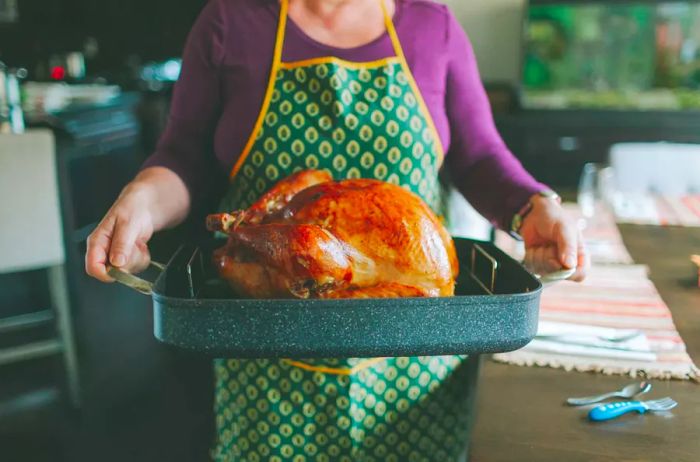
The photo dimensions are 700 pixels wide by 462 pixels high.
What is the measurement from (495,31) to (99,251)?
12.2 ft

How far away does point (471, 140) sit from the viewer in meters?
1.03

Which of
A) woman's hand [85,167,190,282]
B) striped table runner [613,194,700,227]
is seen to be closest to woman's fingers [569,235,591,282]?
woman's hand [85,167,190,282]

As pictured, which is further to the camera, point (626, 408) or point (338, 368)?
point (338, 368)

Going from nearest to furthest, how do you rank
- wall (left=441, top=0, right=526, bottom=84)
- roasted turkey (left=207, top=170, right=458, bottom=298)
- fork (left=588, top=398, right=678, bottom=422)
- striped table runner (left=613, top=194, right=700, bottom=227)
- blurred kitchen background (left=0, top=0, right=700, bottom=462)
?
roasted turkey (left=207, top=170, right=458, bottom=298) → fork (left=588, top=398, right=678, bottom=422) → striped table runner (left=613, top=194, right=700, bottom=227) → blurred kitchen background (left=0, top=0, right=700, bottom=462) → wall (left=441, top=0, right=526, bottom=84)

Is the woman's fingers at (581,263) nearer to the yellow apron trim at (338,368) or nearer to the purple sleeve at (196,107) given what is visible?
the yellow apron trim at (338,368)

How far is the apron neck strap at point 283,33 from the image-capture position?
972 millimetres

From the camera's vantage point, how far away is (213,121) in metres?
1.01

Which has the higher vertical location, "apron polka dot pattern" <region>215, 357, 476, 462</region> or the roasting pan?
the roasting pan

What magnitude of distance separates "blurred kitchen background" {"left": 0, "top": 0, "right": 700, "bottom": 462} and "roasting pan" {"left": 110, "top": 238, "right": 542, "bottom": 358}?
1.91ft

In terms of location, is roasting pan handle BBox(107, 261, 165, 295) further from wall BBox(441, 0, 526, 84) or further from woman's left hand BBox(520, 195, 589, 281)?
wall BBox(441, 0, 526, 84)

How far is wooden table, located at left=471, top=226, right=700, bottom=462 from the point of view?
0.69 meters

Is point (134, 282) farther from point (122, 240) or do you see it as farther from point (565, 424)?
point (565, 424)

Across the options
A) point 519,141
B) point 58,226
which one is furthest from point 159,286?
point 519,141

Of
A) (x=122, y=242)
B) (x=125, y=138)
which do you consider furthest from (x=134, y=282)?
(x=125, y=138)
